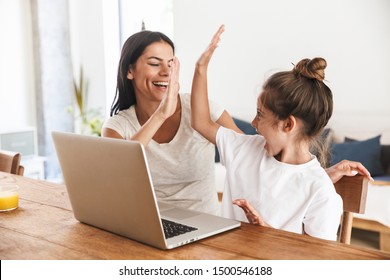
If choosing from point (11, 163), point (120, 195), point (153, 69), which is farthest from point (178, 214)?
point (11, 163)

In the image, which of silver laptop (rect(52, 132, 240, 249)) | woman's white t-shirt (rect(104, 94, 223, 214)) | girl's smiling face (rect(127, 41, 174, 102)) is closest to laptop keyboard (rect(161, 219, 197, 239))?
silver laptop (rect(52, 132, 240, 249))

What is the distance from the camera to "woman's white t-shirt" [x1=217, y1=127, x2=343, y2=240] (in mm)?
1296

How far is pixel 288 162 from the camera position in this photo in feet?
4.70

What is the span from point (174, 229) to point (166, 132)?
705mm

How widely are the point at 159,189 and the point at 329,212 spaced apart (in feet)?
2.21

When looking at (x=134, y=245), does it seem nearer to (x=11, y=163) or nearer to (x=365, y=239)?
(x=11, y=163)

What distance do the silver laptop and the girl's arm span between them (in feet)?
1.41

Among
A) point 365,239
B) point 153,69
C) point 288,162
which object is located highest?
point 153,69

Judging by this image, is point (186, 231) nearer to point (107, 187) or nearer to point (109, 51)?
point (107, 187)

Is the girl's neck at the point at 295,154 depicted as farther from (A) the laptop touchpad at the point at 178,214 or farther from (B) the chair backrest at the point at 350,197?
(A) the laptop touchpad at the point at 178,214

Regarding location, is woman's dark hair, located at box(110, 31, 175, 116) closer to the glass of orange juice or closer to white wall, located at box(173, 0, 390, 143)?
the glass of orange juice

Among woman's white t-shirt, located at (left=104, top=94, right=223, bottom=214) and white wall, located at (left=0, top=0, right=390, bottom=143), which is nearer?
woman's white t-shirt, located at (left=104, top=94, right=223, bottom=214)
